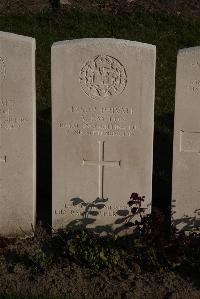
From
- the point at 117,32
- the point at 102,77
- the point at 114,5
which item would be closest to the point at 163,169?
the point at 102,77

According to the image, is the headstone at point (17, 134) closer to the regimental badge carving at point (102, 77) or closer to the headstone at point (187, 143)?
the regimental badge carving at point (102, 77)

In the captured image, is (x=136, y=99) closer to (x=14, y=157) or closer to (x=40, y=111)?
(x=14, y=157)

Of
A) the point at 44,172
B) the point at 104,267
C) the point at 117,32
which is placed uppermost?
the point at 117,32

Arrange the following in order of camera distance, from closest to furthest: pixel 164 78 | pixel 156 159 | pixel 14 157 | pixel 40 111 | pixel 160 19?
pixel 14 157
pixel 156 159
pixel 40 111
pixel 164 78
pixel 160 19

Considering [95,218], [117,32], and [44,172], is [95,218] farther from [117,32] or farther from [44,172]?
[117,32]

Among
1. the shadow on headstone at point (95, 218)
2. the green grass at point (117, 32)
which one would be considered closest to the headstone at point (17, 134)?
the shadow on headstone at point (95, 218)

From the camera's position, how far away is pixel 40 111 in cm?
927

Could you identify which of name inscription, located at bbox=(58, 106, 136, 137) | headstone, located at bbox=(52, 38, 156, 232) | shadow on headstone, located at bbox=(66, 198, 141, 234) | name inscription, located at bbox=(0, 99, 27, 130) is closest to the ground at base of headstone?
shadow on headstone, located at bbox=(66, 198, 141, 234)

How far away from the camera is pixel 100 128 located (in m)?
6.10

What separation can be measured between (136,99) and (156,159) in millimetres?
2209

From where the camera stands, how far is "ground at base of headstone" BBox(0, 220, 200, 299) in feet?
18.1

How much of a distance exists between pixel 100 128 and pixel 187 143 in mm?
887

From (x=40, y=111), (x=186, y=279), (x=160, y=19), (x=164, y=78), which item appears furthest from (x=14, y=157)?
(x=160, y=19)

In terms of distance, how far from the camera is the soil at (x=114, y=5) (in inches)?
512
